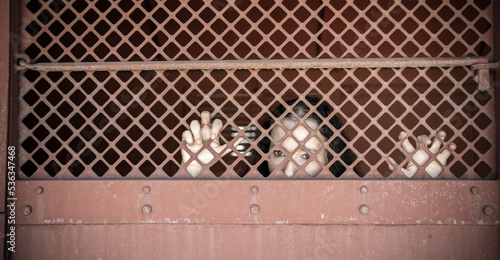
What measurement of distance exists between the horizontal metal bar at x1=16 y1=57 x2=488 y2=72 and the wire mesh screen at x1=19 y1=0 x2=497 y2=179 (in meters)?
0.03

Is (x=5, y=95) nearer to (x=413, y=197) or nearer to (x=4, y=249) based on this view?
(x=4, y=249)

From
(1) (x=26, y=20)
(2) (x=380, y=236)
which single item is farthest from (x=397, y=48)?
(1) (x=26, y=20)

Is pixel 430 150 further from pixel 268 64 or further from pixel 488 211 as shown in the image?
pixel 268 64

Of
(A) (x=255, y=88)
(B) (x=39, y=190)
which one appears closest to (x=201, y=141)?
(B) (x=39, y=190)

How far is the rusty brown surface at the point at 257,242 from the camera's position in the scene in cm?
103

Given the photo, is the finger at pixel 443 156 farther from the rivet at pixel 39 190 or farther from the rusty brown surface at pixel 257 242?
the rivet at pixel 39 190

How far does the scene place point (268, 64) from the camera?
43.9 inches

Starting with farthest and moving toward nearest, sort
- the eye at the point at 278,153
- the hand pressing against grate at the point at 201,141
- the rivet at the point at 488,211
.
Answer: the eye at the point at 278,153
the hand pressing against grate at the point at 201,141
the rivet at the point at 488,211

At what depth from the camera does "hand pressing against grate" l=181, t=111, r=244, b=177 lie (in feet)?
3.68

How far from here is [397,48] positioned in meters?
1.15

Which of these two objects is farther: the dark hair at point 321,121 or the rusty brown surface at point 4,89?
the dark hair at point 321,121

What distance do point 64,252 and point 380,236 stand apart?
91 cm

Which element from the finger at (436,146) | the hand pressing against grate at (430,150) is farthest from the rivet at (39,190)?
the finger at (436,146)

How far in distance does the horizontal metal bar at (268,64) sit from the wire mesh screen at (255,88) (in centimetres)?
3
